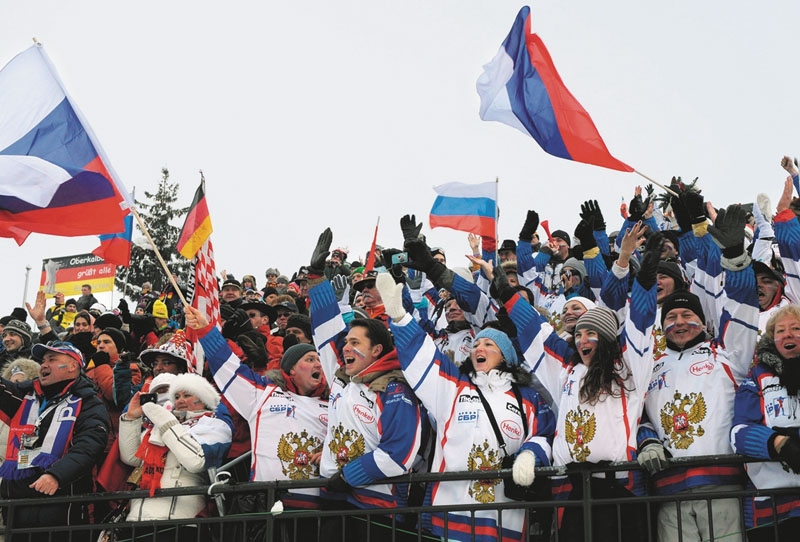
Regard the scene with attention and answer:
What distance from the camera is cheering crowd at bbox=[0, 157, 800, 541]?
5461 millimetres

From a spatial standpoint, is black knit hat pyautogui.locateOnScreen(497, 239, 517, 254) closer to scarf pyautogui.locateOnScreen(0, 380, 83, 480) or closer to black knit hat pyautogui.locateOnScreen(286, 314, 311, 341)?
black knit hat pyautogui.locateOnScreen(286, 314, 311, 341)

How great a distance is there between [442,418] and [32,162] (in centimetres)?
422

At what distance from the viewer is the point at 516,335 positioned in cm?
695

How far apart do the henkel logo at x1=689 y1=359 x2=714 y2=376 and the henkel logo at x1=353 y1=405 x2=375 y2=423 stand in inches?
81.2

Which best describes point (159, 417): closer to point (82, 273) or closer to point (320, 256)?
point (320, 256)

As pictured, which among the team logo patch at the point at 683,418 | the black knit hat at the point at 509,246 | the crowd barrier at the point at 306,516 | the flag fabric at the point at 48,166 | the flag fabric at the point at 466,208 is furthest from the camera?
the black knit hat at the point at 509,246

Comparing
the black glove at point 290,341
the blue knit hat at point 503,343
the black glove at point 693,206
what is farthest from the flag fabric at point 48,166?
the black glove at point 693,206

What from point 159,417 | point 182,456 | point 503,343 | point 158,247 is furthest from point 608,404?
point 158,247

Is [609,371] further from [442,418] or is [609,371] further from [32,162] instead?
[32,162]

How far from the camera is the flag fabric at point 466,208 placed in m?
10.6

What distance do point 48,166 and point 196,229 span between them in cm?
177

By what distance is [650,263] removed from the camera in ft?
18.7

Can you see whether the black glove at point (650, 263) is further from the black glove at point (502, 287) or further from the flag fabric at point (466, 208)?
the flag fabric at point (466, 208)

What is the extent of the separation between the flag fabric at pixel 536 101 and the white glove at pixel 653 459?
2.88 m
